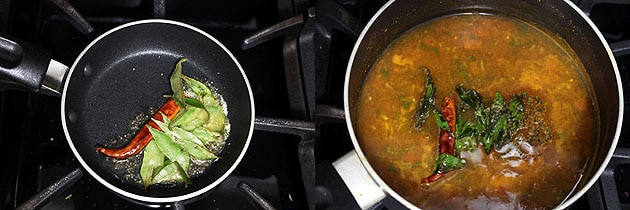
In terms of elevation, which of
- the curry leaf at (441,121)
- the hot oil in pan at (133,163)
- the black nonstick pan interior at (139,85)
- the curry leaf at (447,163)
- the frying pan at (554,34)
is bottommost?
the hot oil in pan at (133,163)

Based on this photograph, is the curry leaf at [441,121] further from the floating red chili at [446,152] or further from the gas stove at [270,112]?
the gas stove at [270,112]

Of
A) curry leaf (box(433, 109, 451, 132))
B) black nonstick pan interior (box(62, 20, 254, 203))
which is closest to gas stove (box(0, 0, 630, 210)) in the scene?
black nonstick pan interior (box(62, 20, 254, 203))

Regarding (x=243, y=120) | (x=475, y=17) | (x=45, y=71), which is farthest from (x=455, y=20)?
Answer: (x=45, y=71)

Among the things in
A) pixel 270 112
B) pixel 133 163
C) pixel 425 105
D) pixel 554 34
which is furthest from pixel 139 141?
pixel 554 34

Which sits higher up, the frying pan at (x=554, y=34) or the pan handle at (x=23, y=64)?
the frying pan at (x=554, y=34)

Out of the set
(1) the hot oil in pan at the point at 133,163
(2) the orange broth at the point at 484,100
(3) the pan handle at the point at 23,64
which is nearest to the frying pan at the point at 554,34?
(2) the orange broth at the point at 484,100

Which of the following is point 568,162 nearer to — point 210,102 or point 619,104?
point 619,104

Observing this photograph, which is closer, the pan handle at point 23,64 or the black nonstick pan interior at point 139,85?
the pan handle at point 23,64

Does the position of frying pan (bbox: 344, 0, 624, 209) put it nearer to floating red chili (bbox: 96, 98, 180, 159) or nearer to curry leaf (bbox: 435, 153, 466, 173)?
curry leaf (bbox: 435, 153, 466, 173)
